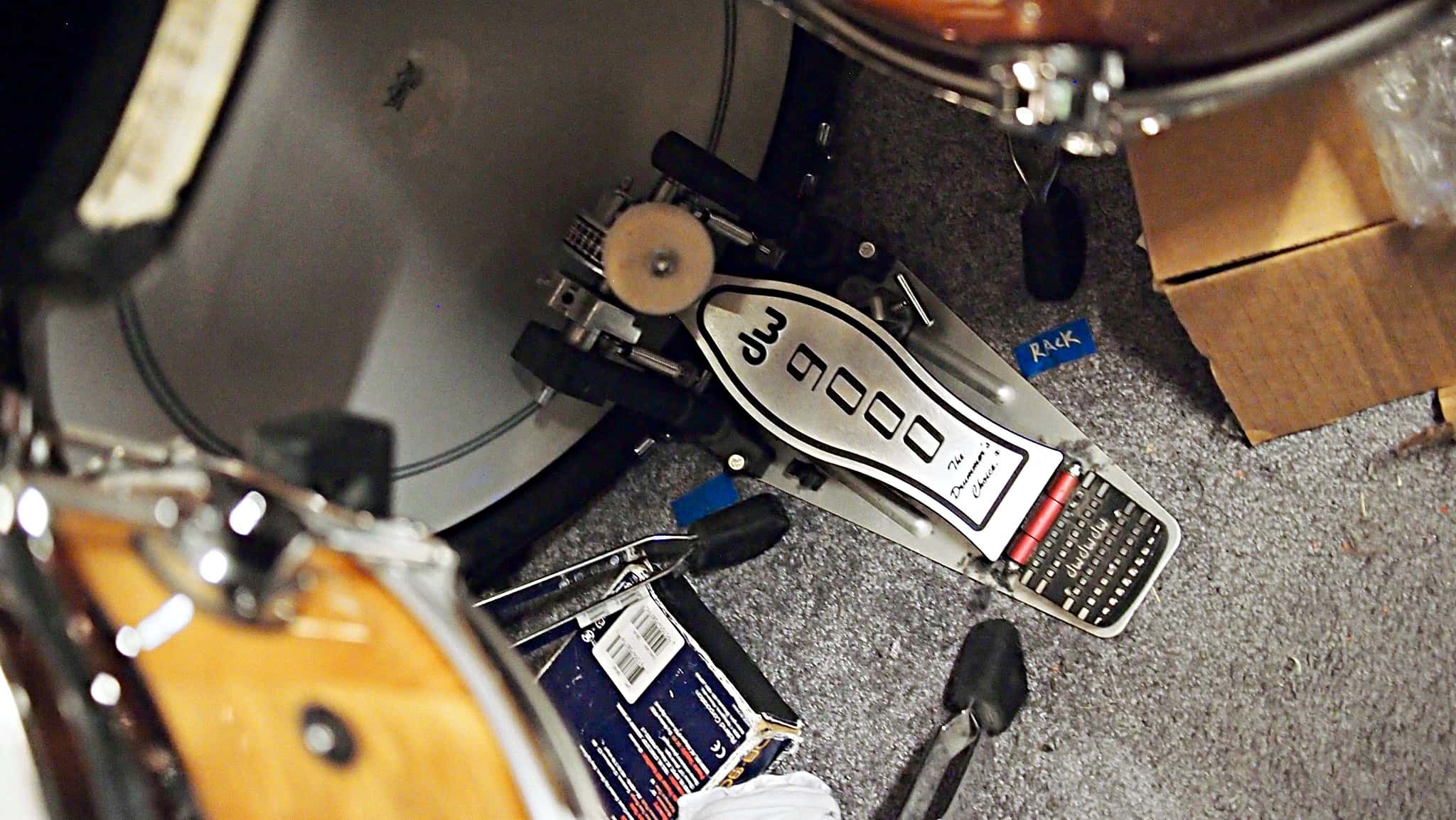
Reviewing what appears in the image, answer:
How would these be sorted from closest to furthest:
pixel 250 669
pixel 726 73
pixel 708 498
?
pixel 250 669
pixel 726 73
pixel 708 498

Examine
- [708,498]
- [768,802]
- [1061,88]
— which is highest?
[1061,88]

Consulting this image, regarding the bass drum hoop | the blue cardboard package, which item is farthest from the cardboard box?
the blue cardboard package

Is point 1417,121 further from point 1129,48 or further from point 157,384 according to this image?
point 157,384

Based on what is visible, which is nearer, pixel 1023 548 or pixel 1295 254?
pixel 1295 254

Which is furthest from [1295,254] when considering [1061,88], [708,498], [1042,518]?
[708,498]

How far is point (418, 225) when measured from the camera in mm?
695

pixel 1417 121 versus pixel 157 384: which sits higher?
pixel 1417 121

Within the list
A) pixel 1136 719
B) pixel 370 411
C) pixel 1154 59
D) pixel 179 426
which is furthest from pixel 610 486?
pixel 1154 59

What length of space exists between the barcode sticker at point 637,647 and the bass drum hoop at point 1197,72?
51 cm

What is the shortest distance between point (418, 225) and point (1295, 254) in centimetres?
59

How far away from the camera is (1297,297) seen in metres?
0.73

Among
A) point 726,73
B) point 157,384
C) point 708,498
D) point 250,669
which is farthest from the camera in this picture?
point 708,498

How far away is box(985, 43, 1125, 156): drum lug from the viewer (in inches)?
17.2

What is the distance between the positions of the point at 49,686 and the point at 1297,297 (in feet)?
2.45
